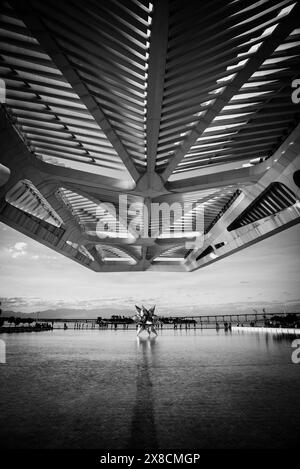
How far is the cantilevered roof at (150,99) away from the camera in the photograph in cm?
671

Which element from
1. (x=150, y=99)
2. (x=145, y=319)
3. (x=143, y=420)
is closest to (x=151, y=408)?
(x=143, y=420)

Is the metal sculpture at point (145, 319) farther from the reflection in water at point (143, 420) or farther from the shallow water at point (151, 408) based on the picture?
the reflection in water at point (143, 420)

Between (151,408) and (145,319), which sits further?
(145,319)

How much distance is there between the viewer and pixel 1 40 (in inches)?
298

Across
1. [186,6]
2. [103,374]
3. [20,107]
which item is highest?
[20,107]

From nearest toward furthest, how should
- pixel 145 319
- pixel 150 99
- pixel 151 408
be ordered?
pixel 151 408
pixel 150 99
pixel 145 319

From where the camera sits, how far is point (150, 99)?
9047 millimetres

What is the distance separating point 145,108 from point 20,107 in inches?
175

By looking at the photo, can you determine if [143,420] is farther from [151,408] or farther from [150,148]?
[150,148]

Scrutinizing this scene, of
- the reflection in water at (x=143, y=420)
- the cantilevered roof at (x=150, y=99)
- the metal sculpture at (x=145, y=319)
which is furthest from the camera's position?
the metal sculpture at (x=145, y=319)

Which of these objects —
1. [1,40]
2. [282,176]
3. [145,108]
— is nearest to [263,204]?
[282,176]

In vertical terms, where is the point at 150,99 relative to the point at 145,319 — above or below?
above

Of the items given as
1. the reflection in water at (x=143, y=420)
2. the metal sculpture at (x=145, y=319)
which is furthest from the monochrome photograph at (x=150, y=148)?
the metal sculpture at (x=145, y=319)
